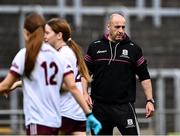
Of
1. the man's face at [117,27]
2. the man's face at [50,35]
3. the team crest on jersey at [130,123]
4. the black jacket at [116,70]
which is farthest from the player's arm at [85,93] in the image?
the man's face at [50,35]

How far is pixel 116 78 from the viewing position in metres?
9.87

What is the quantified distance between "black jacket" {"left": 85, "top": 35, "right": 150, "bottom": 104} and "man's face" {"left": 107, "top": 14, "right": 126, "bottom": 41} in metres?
0.11

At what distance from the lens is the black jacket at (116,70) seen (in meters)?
9.88

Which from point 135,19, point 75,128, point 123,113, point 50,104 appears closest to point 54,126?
point 50,104

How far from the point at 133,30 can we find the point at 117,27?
11373mm

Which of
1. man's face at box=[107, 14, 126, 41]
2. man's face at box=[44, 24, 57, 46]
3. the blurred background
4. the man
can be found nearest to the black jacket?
the man

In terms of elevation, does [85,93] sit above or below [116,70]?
below

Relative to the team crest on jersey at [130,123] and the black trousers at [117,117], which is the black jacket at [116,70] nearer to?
the black trousers at [117,117]

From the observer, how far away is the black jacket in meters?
9.88

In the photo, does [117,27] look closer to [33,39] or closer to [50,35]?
[50,35]

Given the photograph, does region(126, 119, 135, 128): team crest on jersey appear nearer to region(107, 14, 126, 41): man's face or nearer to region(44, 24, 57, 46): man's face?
region(107, 14, 126, 41): man's face

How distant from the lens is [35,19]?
7.46 m

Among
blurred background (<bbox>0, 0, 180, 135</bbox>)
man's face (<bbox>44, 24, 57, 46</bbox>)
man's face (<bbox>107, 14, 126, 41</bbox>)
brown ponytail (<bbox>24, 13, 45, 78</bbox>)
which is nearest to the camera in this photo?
brown ponytail (<bbox>24, 13, 45, 78</bbox>)

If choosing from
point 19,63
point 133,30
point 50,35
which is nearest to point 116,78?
→ point 50,35
